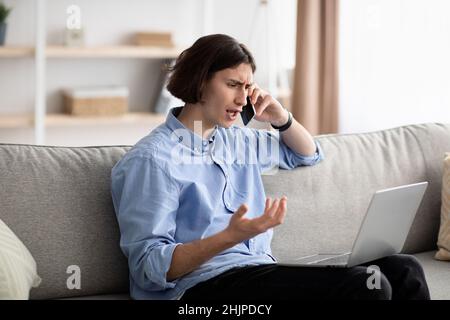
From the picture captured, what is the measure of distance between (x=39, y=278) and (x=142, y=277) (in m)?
0.26

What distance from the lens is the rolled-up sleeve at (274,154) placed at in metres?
2.43

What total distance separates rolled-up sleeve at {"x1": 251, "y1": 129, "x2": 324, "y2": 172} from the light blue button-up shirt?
9 cm

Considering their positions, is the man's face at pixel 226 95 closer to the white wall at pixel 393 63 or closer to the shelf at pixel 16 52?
the white wall at pixel 393 63

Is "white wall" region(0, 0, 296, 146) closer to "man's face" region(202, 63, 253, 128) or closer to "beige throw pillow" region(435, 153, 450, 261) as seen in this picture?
"beige throw pillow" region(435, 153, 450, 261)

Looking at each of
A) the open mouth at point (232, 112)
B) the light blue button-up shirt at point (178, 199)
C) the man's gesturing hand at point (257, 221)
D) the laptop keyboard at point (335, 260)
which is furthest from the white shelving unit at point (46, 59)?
the man's gesturing hand at point (257, 221)

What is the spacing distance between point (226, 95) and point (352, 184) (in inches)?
25.1

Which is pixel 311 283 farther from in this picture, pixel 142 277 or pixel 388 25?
pixel 388 25

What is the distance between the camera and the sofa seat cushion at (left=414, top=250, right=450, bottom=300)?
230cm

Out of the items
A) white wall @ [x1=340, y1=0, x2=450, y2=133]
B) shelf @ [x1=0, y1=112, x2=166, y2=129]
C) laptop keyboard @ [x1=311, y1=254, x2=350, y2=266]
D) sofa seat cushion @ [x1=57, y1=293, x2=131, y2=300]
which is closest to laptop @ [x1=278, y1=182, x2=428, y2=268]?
laptop keyboard @ [x1=311, y1=254, x2=350, y2=266]

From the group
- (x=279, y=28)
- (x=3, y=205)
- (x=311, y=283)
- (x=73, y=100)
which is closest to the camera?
(x=311, y=283)

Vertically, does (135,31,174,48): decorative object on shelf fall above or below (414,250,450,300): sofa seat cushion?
above

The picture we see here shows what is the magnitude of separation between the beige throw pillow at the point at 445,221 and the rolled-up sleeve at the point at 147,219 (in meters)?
0.99
